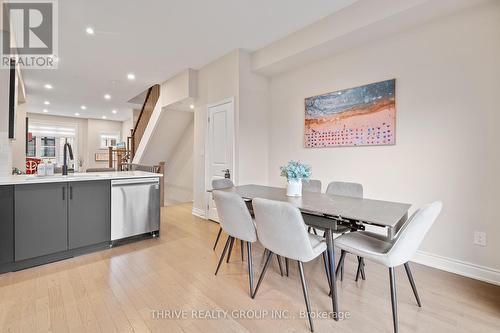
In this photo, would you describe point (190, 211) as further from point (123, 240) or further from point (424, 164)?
point (424, 164)

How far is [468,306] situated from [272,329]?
1590 mm

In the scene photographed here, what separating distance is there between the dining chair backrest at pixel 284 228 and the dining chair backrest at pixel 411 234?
1.81ft

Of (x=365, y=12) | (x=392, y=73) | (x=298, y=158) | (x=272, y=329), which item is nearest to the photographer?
(x=272, y=329)

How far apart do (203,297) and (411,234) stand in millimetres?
1652

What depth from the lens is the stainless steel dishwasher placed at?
3.01 meters

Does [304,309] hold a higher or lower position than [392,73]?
lower

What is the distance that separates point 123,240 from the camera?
125 inches

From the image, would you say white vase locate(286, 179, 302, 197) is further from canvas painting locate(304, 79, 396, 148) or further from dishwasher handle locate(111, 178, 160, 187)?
dishwasher handle locate(111, 178, 160, 187)

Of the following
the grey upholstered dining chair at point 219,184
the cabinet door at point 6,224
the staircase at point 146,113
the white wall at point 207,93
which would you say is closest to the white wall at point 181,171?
the staircase at point 146,113

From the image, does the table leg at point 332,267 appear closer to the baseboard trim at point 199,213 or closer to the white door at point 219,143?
the white door at point 219,143

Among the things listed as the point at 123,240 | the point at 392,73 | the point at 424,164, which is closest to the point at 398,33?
the point at 392,73

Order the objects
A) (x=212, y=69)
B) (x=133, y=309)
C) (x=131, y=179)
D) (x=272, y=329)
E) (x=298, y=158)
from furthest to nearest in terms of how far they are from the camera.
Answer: (x=212, y=69) → (x=298, y=158) → (x=131, y=179) → (x=133, y=309) → (x=272, y=329)

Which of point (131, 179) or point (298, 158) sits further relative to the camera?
point (298, 158)

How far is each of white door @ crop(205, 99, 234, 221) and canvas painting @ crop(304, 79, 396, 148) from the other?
1246 millimetres
